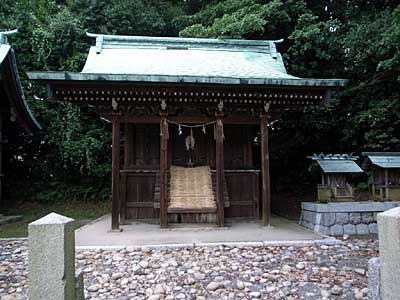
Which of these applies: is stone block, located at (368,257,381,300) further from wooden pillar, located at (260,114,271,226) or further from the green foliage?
the green foliage

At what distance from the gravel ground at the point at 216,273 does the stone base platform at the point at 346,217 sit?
3.45 feet

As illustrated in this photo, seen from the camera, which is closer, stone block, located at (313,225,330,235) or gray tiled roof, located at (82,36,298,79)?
stone block, located at (313,225,330,235)

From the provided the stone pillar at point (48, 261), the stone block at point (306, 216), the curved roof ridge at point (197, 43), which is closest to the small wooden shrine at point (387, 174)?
the stone block at point (306, 216)

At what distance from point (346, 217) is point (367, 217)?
0.48 m

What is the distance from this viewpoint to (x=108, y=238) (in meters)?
5.73

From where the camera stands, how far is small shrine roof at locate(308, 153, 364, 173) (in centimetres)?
669

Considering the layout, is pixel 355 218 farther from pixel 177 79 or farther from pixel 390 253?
pixel 390 253

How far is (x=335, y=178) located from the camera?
683 cm

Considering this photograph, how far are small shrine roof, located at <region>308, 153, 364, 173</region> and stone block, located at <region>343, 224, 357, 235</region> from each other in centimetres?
115

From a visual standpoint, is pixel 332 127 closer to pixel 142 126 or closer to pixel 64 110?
pixel 142 126

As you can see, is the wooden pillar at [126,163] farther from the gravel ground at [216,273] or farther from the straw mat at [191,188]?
the gravel ground at [216,273]

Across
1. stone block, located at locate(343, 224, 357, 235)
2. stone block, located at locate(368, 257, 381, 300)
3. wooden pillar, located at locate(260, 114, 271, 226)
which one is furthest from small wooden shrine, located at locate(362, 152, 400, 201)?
stone block, located at locate(368, 257, 381, 300)

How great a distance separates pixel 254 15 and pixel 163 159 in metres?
6.19

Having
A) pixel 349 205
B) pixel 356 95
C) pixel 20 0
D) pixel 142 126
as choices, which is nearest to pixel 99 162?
pixel 142 126
